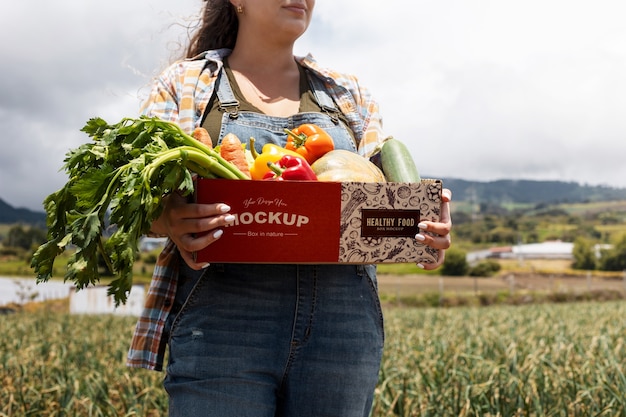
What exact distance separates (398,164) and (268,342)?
2.04ft

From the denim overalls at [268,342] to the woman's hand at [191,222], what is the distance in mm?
166

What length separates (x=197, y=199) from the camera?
1.62 meters

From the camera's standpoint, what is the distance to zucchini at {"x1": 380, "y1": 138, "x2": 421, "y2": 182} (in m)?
1.83

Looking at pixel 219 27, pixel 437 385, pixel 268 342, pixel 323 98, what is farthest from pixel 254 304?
pixel 437 385

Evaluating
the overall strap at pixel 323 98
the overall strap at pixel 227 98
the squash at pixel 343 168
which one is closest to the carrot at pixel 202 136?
the overall strap at pixel 227 98

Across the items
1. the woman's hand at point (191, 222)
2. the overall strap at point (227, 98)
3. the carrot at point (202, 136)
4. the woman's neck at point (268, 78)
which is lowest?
the woman's hand at point (191, 222)

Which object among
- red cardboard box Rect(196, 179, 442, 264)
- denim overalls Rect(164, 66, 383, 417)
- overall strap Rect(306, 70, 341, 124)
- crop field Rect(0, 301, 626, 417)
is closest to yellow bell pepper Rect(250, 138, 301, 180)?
red cardboard box Rect(196, 179, 442, 264)

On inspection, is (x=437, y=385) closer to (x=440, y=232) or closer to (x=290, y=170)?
(x=440, y=232)

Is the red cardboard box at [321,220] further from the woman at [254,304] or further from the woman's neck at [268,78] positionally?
the woman's neck at [268,78]

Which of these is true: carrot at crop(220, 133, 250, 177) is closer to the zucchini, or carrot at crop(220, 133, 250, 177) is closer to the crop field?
the zucchini

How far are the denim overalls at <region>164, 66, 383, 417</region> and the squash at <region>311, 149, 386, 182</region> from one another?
0.27 meters

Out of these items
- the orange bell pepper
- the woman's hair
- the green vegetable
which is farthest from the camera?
the woman's hair

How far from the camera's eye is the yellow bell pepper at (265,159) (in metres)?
1.72

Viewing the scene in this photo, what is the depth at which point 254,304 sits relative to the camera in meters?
1.77
